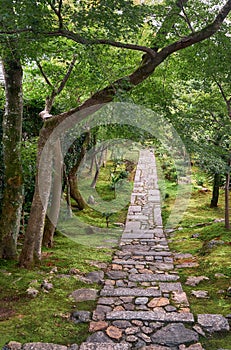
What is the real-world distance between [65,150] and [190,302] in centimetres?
487

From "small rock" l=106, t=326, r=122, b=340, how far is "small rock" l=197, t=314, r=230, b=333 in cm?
94

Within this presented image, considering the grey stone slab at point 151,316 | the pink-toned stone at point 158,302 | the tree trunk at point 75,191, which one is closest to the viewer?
the grey stone slab at point 151,316

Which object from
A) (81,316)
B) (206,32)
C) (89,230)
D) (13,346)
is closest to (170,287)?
(81,316)

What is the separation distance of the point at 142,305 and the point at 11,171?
3.16 metres

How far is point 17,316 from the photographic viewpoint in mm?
3824

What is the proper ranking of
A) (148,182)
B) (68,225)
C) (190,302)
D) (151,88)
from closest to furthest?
(190,302)
(151,88)
(68,225)
(148,182)

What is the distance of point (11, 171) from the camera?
19.0ft

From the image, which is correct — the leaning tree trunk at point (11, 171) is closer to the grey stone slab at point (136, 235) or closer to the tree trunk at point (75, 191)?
the grey stone slab at point (136, 235)

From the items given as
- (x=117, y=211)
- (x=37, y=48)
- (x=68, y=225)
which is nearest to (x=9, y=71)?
(x=37, y=48)

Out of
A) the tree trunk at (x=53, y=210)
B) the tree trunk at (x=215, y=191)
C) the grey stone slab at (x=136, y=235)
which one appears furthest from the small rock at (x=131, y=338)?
the tree trunk at (x=215, y=191)

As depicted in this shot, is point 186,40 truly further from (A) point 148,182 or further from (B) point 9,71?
(A) point 148,182

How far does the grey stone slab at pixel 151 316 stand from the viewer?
384cm

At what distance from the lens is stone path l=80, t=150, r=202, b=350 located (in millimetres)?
3383

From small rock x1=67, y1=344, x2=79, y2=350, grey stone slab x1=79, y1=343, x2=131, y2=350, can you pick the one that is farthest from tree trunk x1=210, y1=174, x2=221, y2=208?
small rock x1=67, y1=344, x2=79, y2=350
